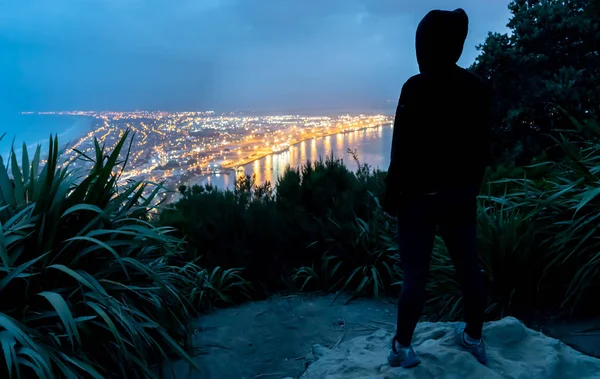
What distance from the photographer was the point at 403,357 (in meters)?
2.41

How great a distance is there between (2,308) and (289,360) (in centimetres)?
191

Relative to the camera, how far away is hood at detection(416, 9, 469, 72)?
6.98 ft

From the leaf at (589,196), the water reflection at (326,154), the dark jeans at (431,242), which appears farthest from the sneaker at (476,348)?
the water reflection at (326,154)

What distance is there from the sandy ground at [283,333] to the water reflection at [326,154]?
7.67ft

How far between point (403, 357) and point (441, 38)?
163 cm

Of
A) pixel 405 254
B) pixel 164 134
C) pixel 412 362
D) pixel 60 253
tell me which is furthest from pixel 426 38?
pixel 164 134

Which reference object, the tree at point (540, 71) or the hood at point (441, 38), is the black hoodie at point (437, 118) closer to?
the hood at point (441, 38)

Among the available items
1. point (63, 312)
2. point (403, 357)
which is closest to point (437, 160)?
point (403, 357)

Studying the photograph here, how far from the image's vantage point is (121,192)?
350 centimetres

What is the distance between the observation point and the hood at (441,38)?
6.98 ft

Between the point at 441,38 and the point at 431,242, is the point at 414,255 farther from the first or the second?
the point at 441,38

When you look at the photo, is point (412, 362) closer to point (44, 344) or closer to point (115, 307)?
point (115, 307)

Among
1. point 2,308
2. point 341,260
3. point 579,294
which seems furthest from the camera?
point 341,260

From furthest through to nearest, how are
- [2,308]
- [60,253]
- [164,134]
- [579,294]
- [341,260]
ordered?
[164,134] < [341,260] < [579,294] < [60,253] < [2,308]
